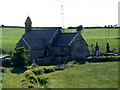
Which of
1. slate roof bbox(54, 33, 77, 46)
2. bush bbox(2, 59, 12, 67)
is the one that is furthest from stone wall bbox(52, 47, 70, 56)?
bush bbox(2, 59, 12, 67)

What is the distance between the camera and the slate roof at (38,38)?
158 ft

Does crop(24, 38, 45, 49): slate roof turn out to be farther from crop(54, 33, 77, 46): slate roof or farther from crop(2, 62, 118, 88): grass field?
crop(2, 62, 118, 88): grass field

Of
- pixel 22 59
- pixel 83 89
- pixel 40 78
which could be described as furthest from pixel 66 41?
pixel 83 89

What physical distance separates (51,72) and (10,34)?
80037 millimetres

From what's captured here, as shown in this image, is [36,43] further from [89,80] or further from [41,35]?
[89,80]

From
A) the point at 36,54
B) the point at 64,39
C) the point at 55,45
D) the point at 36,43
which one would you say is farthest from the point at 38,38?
the point at 64,39

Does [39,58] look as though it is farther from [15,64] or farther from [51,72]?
[51,72]

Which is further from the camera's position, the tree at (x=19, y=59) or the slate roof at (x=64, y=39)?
the slate roof at (x=64, y=39)

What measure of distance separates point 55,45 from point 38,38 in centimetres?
414

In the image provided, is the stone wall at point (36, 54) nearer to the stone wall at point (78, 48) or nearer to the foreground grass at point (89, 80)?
the stone wall at point (78, 48)

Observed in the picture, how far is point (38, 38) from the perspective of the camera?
5022cm

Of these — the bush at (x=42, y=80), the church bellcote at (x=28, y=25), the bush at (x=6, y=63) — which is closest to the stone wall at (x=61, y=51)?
the church bellcote at (x=28, y=25)

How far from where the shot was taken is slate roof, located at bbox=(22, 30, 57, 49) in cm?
4810

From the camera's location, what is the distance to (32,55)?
47.3 m
